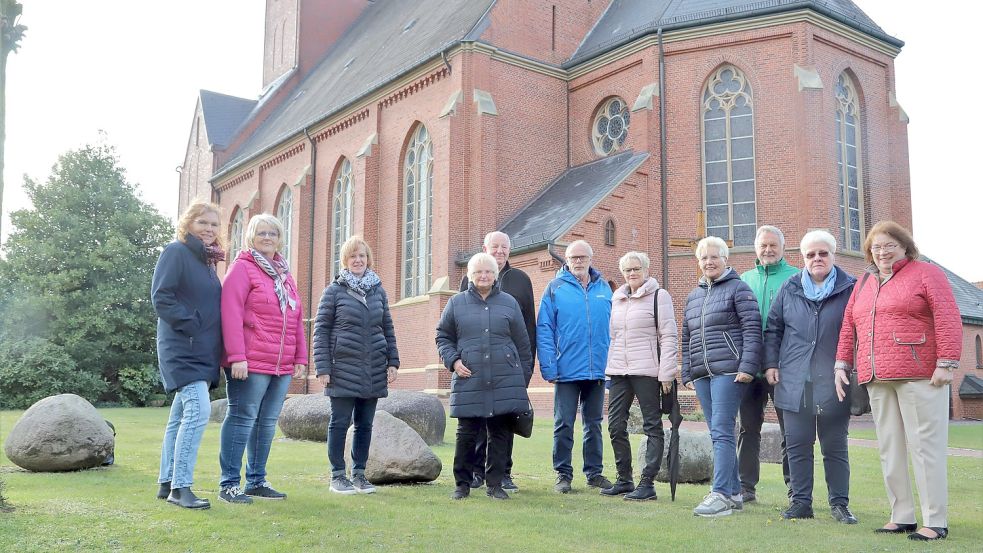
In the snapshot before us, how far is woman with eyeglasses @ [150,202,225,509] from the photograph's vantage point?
550 cm

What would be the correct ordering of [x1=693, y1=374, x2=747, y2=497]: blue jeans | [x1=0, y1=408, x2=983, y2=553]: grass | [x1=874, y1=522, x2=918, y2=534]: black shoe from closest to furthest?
[x1=0, y1=408, x2=983, y2=553]: grass < [x1=874, y1=522, x2=918, y2=534]: black shoe < [x1=693, y1=374, x2=747, y2=497]: blue jeans

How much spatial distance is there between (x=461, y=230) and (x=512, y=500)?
15.0 metres

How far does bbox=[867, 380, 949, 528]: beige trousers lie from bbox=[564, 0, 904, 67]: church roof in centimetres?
1624

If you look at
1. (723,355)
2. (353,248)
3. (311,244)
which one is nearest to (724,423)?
(723,355)

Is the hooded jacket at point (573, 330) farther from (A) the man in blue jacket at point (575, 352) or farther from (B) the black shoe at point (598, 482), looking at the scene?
(B) the black shoe at point (598, 482)

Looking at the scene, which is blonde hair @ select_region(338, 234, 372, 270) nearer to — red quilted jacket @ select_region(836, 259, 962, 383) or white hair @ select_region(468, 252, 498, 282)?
white hair @ select_region(468, 252, 498, 282)

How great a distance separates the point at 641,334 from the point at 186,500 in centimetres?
359

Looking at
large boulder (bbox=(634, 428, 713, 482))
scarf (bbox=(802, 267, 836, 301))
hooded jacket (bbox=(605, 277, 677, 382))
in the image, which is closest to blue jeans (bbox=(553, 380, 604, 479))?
hooded jacket (bbox=(605, 277, 677, 382))

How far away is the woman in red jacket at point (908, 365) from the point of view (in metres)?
5.21

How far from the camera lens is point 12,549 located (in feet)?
14.2

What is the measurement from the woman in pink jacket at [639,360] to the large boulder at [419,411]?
13.1 ft

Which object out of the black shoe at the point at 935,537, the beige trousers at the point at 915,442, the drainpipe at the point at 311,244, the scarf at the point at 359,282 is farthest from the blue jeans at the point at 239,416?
the drainpipe at the point at 311,244

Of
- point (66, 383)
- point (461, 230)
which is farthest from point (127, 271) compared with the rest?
point (461, 230)

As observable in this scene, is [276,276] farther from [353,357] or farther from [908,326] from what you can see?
[908,326]
